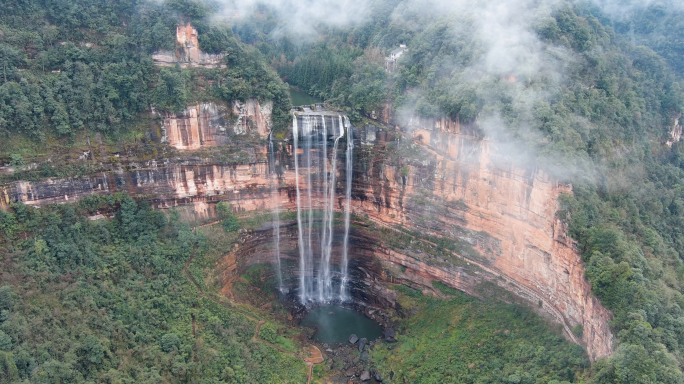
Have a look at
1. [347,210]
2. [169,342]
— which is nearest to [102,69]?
[169,342]

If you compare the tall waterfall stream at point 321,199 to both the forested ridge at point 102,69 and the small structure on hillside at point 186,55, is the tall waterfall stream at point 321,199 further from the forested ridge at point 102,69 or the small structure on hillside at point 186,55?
the small structure on hillside at point 186,55

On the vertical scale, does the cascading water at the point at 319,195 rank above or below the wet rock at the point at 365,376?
→ above

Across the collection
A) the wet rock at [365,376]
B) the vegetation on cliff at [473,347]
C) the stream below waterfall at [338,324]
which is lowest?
the wet rock at [365,376]

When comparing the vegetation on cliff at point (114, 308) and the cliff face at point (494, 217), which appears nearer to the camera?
the vegetation on cliff at point (114, 308)

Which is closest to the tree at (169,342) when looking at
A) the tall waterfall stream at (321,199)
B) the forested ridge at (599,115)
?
the tall waterfall stream at (321,199)

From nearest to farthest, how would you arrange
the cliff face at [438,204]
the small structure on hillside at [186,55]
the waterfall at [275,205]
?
1. the cliff face at [438,204]
2. the small structure on hillside at [186,55]
3. the waterfall at [275,205]


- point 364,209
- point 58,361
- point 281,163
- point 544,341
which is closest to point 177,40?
point 281,163

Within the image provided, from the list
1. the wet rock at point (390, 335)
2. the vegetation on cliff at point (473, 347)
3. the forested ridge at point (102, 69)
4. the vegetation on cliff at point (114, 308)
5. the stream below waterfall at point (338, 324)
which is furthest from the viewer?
the stream below waterfall at point (338, 324)
